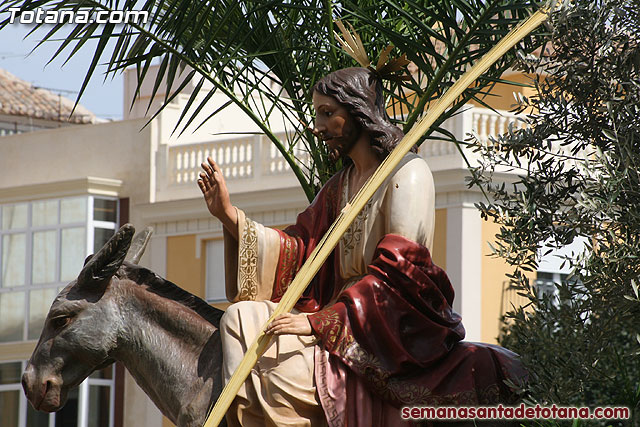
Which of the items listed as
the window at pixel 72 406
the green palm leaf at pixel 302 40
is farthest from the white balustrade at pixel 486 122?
the green palm leaf at pixel 302 40

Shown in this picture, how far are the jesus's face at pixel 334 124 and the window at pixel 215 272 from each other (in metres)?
19.6

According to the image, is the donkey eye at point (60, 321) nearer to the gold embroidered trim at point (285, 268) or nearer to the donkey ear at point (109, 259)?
the donkey ear at point (109, 259)

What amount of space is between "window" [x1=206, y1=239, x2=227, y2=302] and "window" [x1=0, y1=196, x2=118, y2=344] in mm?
2113

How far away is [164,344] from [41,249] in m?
22.4

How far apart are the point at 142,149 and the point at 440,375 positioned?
72.9 ft

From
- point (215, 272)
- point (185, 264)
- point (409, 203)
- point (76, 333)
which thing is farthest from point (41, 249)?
point (409, 203)

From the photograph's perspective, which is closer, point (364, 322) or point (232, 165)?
point (364, 322)

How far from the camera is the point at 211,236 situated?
2580cm

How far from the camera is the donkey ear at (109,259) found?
5.38 m

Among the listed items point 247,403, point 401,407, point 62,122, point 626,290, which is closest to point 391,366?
point 401,407

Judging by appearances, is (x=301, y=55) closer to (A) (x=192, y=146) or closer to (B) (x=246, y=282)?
(B) (x=246, y=282)

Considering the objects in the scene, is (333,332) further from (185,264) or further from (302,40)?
(185,264)

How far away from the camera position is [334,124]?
564 cm

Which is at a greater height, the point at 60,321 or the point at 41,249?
the point at 60,321
